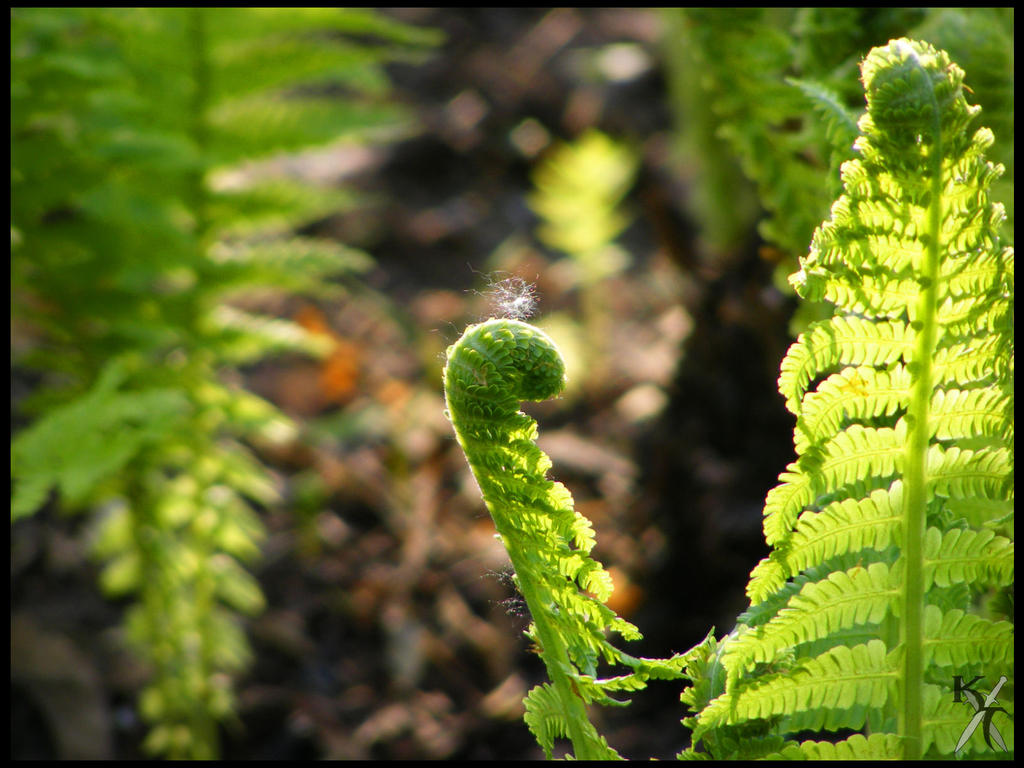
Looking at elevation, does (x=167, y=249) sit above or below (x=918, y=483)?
above

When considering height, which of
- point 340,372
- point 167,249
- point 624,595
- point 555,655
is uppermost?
point 167,249

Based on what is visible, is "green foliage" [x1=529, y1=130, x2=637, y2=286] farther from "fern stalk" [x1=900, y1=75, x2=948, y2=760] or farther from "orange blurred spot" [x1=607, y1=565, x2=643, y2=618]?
"fern stalk" [x1=900, y1=75, x2=948, y2=760]

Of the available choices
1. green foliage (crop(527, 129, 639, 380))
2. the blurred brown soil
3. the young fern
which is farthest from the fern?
green foliage (crop(527, 129, 639, 380))

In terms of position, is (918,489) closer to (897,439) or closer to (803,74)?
(897,439)

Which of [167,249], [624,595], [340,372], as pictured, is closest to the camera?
[167,249]

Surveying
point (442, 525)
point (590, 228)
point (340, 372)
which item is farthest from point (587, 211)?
point (442, 525)
